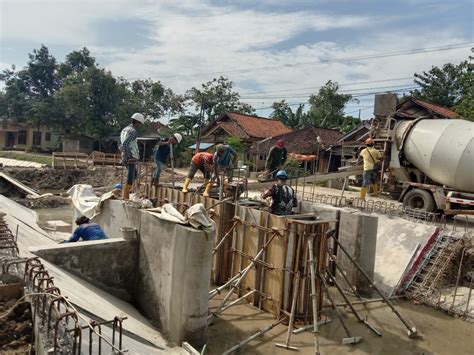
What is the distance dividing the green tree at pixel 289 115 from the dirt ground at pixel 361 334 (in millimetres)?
36293

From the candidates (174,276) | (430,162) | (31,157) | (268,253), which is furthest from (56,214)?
(31,157)

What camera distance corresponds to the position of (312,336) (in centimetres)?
792

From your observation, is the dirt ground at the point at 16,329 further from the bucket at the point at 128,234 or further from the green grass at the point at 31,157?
the green grass at the point at 31,157

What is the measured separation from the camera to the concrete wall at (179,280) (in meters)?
6.49

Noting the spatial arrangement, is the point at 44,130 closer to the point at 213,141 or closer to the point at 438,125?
the point at 213,141

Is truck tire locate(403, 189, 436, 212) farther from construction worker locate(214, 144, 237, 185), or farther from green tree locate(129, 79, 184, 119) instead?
green tree locate(129, 79, 184, 119)

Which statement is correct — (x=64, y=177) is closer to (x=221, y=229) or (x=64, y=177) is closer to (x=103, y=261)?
(x=221, y=229)

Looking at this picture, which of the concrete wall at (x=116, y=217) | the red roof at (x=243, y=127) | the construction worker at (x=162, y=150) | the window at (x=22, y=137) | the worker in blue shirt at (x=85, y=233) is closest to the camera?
the worker in blue shirt at (x=85, y=233)

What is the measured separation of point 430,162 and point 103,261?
35.8ft

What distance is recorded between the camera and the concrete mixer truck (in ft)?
41.2

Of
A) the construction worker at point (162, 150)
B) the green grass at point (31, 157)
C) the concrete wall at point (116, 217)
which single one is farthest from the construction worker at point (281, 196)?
the green grass at point (31, 157)

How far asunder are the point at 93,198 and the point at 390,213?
30.9 ft

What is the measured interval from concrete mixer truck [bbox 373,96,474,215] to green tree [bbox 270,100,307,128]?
97.4 feet

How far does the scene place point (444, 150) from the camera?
42.3 ft
